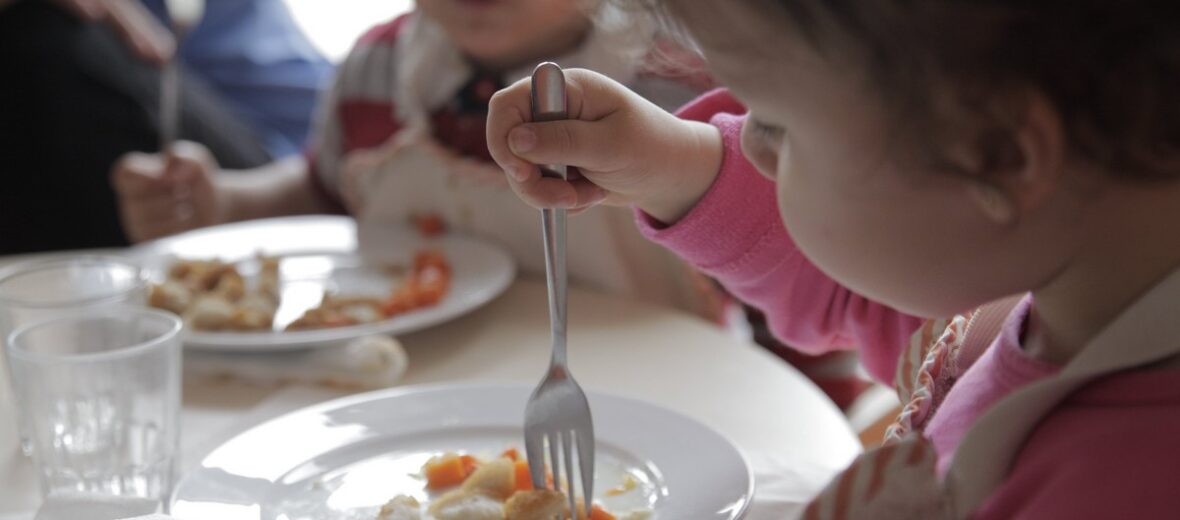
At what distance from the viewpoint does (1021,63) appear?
0.43 m

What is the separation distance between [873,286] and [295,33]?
2.21 meters

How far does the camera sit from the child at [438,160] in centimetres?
130

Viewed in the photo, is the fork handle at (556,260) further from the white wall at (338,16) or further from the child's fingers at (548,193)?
the white wall at (338,16)

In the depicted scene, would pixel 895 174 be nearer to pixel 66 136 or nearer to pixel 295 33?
pixel 66 136

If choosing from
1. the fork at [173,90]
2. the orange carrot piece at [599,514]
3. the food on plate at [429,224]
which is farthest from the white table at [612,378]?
the fork at [173,90]

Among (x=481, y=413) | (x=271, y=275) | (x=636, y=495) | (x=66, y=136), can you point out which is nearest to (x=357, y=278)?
(x=271, y=275)

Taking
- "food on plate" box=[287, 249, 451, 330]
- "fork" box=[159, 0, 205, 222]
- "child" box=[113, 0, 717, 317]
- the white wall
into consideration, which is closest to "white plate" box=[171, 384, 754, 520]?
"food on plate" box=[287, 249, 451, 330]

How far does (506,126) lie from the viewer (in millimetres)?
656

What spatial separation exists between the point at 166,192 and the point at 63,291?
720 millimetres

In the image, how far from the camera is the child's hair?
1.38ft

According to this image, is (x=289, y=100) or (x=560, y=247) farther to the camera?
→ (x=289, y=100)

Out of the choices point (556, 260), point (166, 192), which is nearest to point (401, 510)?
point (556, 260)

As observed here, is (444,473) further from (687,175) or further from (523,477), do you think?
(687,175)

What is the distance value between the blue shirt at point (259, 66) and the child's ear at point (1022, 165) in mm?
2147
